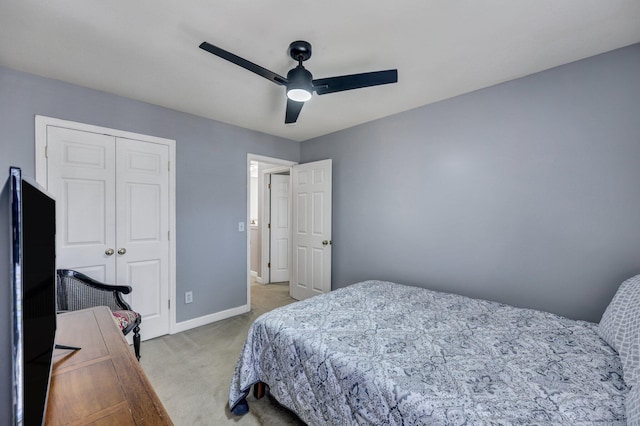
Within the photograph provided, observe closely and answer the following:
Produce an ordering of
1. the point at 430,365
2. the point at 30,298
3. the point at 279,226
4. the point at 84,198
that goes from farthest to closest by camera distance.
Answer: the point at 279,226 → the point at 84,198 → the point at 430,365 → the point at 30,298

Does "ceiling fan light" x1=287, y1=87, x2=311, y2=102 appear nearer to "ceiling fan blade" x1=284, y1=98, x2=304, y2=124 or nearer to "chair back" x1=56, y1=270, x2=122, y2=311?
"ceiling fan blade" x1=284, y1=98, x2=304, y2=124

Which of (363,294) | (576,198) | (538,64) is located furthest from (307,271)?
(538,64)

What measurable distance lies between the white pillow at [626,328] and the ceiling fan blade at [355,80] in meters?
1.80

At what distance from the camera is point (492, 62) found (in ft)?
6.91

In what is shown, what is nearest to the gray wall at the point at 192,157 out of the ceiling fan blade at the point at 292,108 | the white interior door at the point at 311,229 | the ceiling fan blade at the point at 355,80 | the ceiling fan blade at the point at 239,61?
the white interior door at the point at 311,229

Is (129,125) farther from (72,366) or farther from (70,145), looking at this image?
(72,366)

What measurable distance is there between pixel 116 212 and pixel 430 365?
2927 millimetres

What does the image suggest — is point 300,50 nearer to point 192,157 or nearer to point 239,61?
point 239,61


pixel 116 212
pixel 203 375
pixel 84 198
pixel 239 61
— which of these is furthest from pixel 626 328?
pixel 84 198

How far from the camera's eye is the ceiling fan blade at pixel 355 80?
1.74 metres

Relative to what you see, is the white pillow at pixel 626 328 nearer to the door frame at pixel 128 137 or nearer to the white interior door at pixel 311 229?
the white interior door at pixel 311 229

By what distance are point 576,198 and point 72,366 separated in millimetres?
3121

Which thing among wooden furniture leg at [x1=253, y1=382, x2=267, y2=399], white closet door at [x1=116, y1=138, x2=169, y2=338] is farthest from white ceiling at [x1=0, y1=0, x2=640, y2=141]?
wooden furniture leg at [x1=253, y1=382, x2=267, y2=399]

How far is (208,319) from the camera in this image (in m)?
3.29
